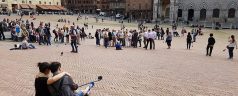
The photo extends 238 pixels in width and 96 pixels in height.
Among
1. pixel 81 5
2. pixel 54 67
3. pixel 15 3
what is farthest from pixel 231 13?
pixel 54 67

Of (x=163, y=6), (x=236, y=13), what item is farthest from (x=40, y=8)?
(x=236, y=13)

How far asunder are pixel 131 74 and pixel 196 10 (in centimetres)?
6321

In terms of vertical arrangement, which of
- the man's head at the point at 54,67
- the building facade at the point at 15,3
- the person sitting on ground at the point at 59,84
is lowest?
the person sitting on ground at the point at 59,84

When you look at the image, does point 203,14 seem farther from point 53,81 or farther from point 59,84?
point 53,81

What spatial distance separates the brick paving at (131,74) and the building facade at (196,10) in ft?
177

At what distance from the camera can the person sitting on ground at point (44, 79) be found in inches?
265

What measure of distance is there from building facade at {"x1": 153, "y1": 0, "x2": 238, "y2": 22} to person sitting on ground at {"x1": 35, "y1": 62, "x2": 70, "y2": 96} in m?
66.5

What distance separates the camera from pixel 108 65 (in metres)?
16.2

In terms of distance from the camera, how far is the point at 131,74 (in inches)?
552

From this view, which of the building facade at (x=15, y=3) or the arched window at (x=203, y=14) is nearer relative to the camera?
the arched window at (x=203, y=14)

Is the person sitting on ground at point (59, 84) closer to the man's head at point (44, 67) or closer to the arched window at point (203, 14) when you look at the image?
the man's head at point (44, 67)

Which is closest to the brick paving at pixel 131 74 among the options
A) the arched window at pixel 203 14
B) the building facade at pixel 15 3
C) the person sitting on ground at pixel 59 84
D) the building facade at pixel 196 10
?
the person sitting on ground at pixel 59 84

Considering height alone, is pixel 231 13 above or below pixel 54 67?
above

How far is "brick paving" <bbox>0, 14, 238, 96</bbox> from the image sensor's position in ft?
36.7
